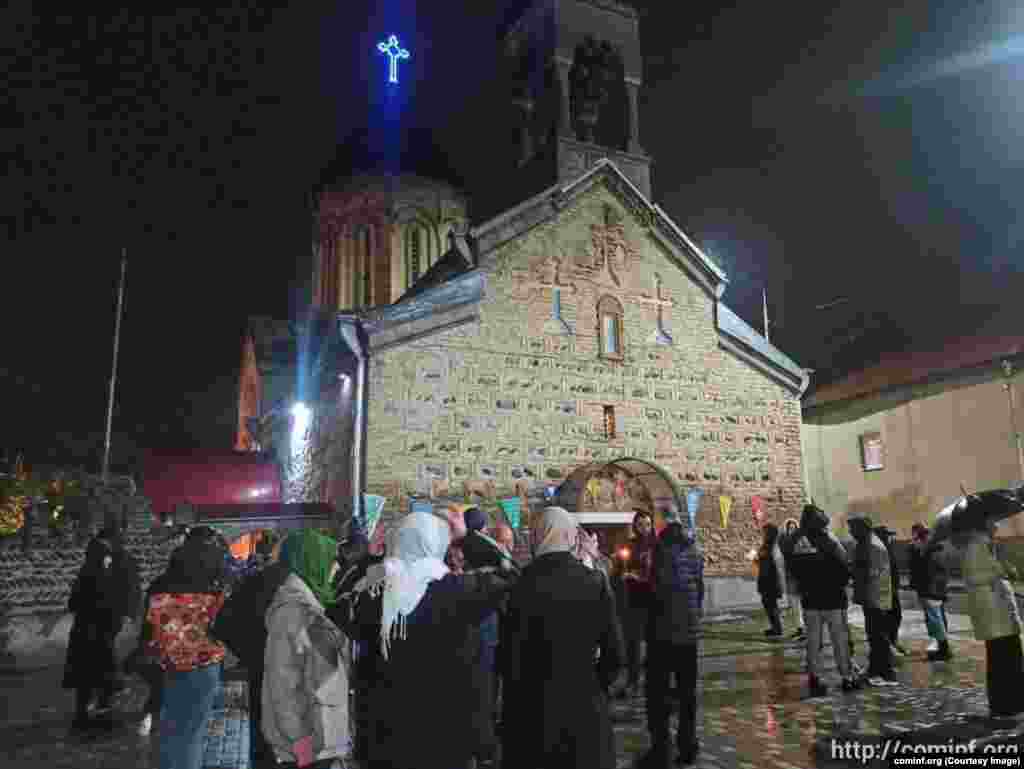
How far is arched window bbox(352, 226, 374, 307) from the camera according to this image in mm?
24047

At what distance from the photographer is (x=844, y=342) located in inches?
1120

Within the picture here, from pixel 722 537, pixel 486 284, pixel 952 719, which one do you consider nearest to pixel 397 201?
pixel 486 284

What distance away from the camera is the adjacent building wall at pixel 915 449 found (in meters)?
18.6

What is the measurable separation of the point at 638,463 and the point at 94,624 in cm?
1034

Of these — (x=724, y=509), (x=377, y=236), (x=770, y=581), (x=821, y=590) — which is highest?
(x=377, y=236)

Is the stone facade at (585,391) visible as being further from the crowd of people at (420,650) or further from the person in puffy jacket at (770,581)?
the crowd of people at (420,650)

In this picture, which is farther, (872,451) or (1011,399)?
(872,451)

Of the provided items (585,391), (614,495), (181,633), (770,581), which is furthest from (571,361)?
(181,633)

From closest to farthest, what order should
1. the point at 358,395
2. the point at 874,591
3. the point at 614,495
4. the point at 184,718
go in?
1. the point at 184,718
2. the point at 874,591
3. the point at 358,395
4. the point at 614,495

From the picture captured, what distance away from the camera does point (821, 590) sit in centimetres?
722

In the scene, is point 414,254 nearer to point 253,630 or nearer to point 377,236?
point 377,236

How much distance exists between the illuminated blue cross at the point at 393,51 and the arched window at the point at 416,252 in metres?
5.11

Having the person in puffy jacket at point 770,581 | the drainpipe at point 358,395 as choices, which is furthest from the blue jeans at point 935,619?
the drainpipe at point 358,395

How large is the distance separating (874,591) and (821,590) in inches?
46.3
